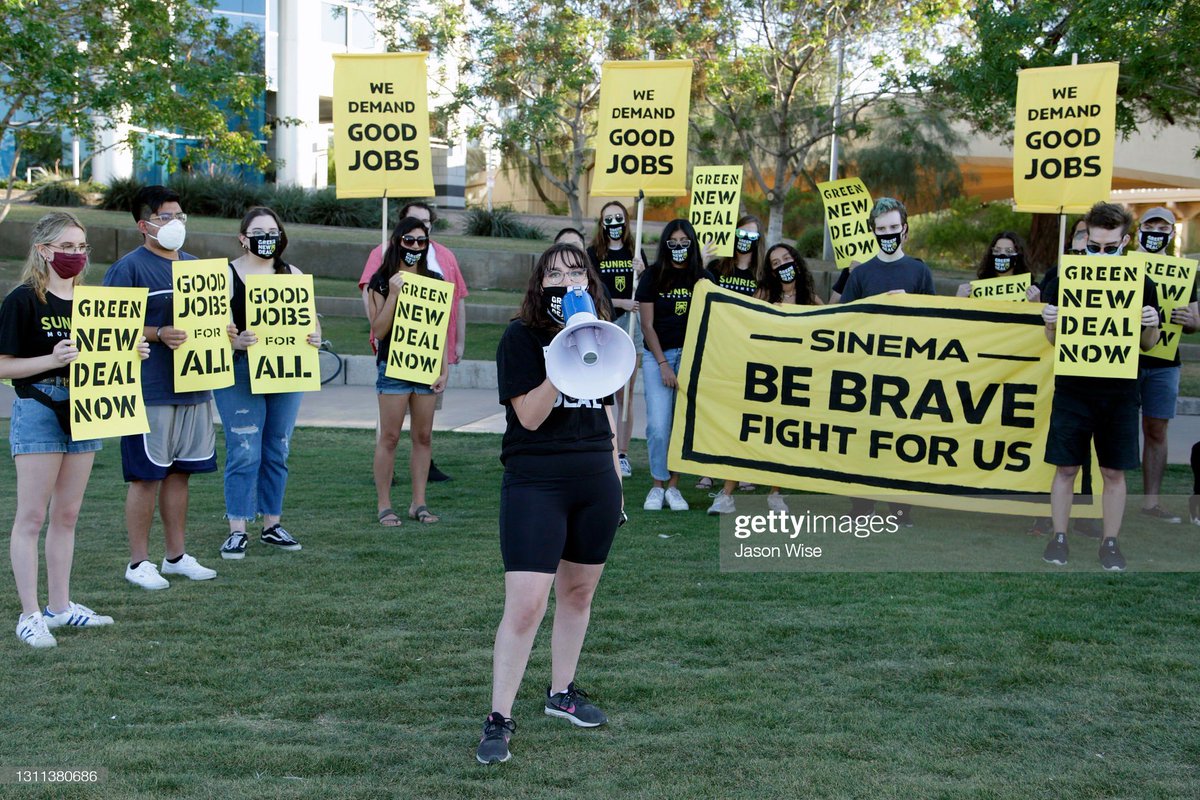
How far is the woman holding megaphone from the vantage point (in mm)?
4039

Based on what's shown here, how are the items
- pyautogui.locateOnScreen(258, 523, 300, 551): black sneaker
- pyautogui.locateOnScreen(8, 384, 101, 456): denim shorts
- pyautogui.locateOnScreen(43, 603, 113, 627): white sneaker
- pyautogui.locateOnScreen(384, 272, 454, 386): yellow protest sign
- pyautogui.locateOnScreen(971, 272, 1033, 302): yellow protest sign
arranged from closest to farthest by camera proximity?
pyautogui.locateOnScreen(8, 384, 101, 456): denim shorts
pyautogui.locateOnScreen(43, 603, 113, 627): white sneaker
pyautogui.locateOnScreen(258, 523, 300, 551): black sneaker
pyautogui.locateOnScreen(384, 272, 454, 386): yellow protest sign
pyautogui.locateOnScreen(971, 272, 1033, 302): yellow protest sign

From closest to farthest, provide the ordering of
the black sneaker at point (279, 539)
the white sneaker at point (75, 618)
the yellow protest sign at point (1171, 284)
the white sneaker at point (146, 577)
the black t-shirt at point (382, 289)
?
the white sneaker at point (75, 618) < the white sneaker at point (146, 577) < the black sneaker at point (279, 539) < the yellow protest sign at point (1171, 284) < the black t-shirt at point (382, 289)

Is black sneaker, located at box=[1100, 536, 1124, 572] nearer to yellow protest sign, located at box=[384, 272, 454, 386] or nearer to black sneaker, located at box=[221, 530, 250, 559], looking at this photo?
yellow protest sign, located at box=[384, 272, 454, 386]

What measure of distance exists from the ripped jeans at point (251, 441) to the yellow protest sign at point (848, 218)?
15.5 feet

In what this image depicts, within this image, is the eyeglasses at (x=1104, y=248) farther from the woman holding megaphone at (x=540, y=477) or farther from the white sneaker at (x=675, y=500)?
the woman holding megaphone at (x=540, y=477)

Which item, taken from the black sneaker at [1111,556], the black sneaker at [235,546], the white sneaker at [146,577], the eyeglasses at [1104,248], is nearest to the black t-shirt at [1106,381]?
the eyeglasses at [1104,248]

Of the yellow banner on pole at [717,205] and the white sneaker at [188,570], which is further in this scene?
the yellow banner on pole at [717,205]

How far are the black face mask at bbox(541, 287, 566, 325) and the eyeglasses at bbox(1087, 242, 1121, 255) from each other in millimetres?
3972

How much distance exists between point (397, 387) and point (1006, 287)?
4.22 meters

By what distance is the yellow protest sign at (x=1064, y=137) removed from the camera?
25.2ft

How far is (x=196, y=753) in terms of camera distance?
161 inches

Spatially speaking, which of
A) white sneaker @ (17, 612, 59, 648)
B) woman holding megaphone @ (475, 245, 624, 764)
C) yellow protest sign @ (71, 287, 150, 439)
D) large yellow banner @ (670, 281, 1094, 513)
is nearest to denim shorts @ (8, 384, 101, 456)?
yellow protest sign @ (71, 287, 150, 439)

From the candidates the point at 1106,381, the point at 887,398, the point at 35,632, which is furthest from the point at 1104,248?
the point at 35,632

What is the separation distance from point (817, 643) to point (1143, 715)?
1.38 metres
